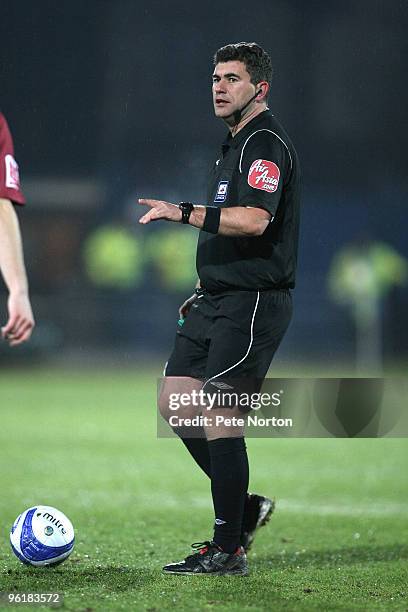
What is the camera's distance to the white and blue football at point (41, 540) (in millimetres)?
4441

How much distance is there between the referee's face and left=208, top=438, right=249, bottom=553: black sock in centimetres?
141

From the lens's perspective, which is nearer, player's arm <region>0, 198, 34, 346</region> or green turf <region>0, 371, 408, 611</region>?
player's arm <region>0, 198, 34, 346</region>

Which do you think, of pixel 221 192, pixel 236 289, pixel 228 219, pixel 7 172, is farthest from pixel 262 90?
pixel 7 172

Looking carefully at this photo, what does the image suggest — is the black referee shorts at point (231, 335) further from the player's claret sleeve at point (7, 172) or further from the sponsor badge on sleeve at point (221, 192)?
the player's claret sleeve at point (7, 172)

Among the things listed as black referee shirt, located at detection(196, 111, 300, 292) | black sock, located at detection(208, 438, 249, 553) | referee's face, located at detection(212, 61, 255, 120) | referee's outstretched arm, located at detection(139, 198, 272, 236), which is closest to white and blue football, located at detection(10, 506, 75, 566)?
black sock, located at detection(208, 438, 249, 553)

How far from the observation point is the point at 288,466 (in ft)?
27.6

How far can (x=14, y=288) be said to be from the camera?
3316mm

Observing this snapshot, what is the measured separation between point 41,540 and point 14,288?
152 centimetres

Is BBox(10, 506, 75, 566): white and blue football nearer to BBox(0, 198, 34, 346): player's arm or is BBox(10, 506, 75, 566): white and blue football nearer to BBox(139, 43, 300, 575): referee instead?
BBox(139, 43, 300, 575): referee

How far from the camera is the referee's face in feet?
15.2

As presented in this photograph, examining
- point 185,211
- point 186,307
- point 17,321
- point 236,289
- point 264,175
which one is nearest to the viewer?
point 17,321

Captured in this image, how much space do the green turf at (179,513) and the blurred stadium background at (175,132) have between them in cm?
1528

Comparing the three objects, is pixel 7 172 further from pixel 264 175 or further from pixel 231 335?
pixel 231 335

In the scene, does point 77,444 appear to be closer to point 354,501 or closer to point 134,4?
point 354,501
